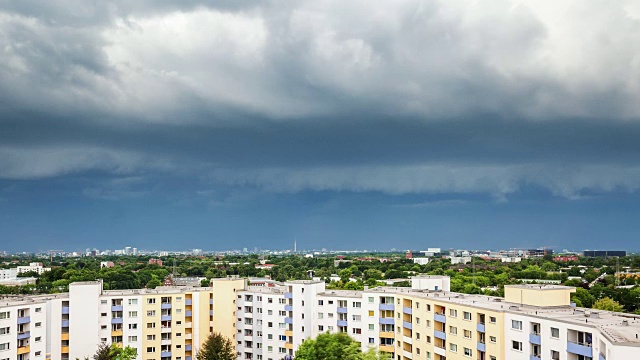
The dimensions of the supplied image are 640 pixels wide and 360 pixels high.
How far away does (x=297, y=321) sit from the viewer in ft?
252

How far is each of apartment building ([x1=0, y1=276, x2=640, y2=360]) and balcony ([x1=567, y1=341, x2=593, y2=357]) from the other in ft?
0.29

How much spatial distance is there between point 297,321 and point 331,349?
678 inches

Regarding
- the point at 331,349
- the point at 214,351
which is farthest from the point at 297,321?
the point at 331,349

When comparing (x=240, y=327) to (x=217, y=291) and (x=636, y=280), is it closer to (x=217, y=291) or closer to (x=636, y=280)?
(x=217, y=291)

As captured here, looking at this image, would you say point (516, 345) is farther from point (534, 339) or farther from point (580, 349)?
point (580, 349)

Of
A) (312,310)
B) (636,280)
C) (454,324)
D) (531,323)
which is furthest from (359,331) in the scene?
(636,280)

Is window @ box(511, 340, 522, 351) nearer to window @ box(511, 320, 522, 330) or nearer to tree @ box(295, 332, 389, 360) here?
window @ box(511, 320, 522, 330)

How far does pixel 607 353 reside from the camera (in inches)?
1417

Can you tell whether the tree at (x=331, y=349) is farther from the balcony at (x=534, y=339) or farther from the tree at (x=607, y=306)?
the tree at (x=607, y=306)

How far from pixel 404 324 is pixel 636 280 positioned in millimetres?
125267

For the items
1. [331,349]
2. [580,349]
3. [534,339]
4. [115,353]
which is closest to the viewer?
[580,349]

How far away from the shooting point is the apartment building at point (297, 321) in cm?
4945

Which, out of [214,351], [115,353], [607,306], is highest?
[607,306]

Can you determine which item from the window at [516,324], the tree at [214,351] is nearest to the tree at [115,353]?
the tree at [214,351]
